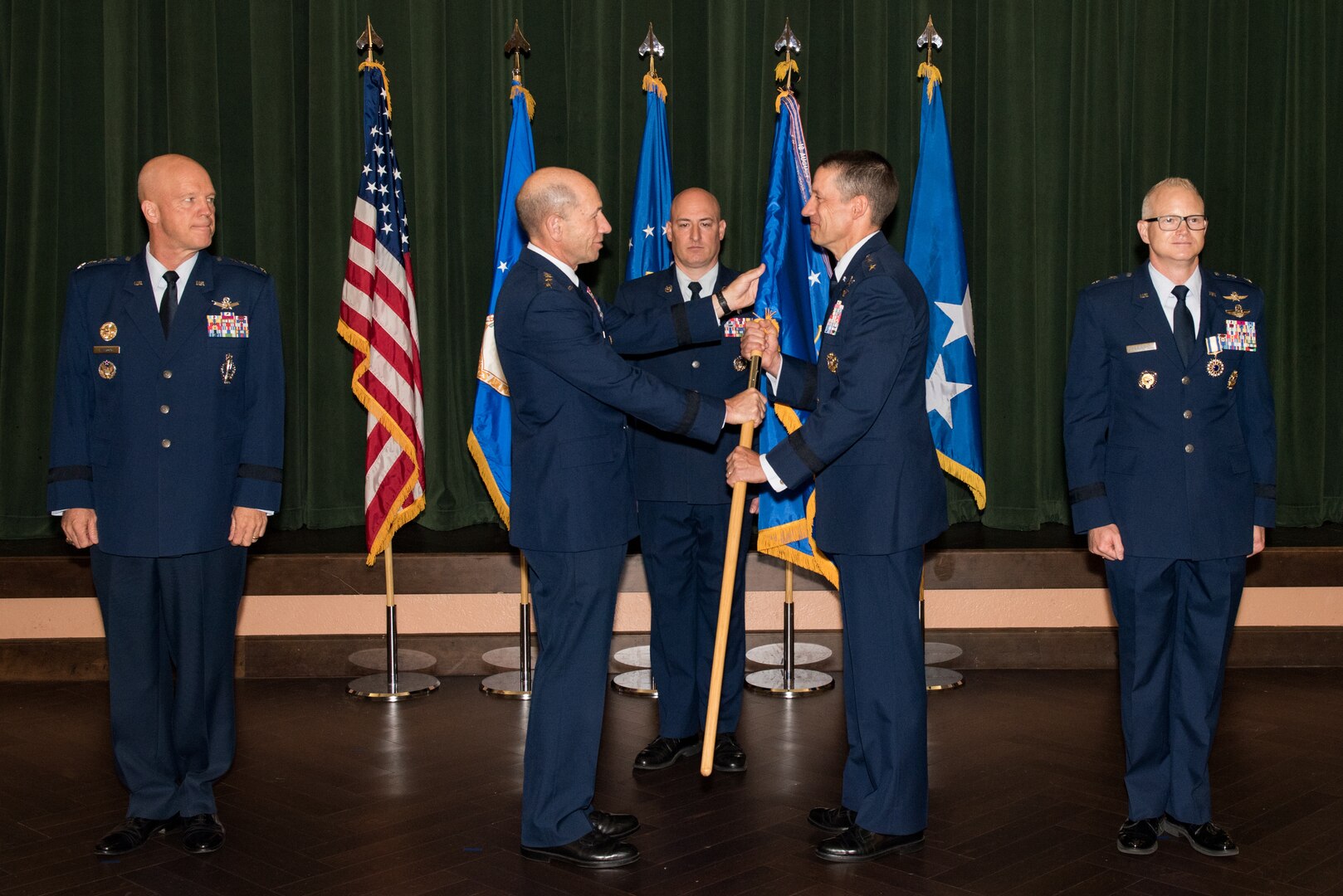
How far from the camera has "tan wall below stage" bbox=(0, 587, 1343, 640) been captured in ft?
19.3

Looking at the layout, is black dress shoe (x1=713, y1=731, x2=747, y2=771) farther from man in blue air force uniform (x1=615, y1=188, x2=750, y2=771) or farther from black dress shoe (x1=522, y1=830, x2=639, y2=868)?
black dress shoe (x1=522, y1=830, x2=639, y2=868)

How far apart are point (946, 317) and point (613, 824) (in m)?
2.86

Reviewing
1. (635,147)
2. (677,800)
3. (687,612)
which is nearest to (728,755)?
(677,800)

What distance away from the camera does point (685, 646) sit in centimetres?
459

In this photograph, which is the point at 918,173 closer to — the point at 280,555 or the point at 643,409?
the point at 643,409

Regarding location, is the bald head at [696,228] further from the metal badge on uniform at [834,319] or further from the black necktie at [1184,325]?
the black necktie at [1184,325]

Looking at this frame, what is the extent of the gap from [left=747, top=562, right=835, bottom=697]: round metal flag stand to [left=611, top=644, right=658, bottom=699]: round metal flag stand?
43cm

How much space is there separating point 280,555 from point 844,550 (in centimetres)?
314

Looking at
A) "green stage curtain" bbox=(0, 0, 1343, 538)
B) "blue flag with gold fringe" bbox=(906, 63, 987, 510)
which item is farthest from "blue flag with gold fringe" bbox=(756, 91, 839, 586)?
Result: "green stage curtain" bbox=(0, 0, 1343, 538)

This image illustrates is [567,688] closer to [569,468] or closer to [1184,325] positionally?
[569,468]

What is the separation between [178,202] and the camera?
3.70 meters

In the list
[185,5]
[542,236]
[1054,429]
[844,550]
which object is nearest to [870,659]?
[844,550]

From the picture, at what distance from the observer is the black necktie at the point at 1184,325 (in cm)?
367

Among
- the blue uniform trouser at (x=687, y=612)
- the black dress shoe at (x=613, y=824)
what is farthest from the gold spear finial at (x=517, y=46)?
the black dress shoe at (x=613, y=824)
